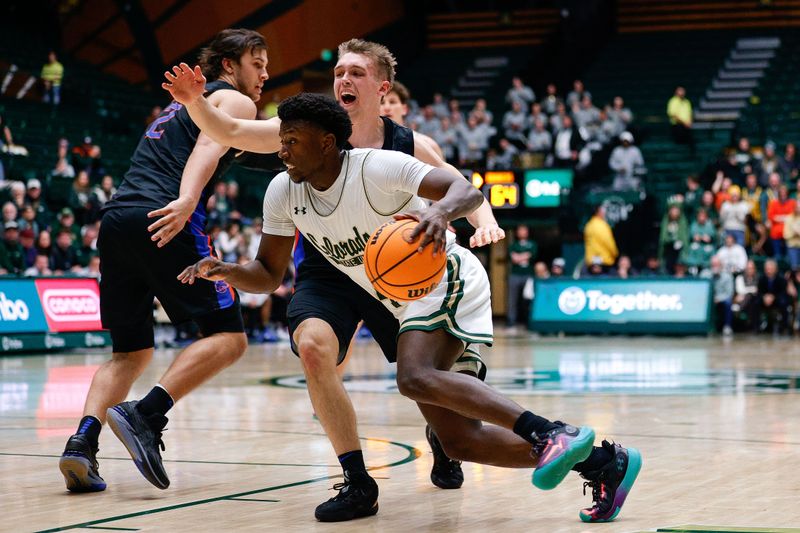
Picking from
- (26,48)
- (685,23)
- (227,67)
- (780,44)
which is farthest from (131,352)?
(685,23)

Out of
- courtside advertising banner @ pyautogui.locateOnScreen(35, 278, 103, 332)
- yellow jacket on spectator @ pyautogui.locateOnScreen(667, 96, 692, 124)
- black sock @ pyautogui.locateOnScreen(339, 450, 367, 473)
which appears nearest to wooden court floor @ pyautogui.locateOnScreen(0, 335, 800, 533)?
black sock @ pyautogui.locateOnScreen(339, 450, 367, 473)

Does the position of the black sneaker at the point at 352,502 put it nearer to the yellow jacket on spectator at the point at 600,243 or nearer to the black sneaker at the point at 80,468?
the black sneaker at the point at 80,468

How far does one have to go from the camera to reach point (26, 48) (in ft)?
87.4

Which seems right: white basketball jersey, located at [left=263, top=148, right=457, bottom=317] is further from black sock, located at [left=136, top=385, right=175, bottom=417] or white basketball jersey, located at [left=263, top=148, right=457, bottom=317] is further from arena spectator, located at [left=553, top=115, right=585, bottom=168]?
arena spectator, located at [left=553, top=115, right=585, bottom=168]

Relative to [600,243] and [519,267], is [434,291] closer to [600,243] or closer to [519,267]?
[600,243]

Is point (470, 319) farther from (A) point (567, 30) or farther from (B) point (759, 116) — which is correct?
(A) point (567, 30)

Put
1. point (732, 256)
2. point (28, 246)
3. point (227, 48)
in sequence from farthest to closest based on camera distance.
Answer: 1. point (732, 256)
2. point (28, 246)
3. point (227, 48)

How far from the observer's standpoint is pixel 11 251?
674 inches

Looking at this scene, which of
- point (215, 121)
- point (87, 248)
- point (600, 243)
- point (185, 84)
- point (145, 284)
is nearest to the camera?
point (185, 84)

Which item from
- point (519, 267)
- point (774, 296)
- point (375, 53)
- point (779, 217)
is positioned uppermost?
point (375, 53)

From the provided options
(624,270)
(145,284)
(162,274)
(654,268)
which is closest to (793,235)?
(654,268)

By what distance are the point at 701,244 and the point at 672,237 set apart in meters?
0.64

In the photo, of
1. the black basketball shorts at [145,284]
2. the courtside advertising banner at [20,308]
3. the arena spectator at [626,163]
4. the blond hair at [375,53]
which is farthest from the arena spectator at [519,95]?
the black basketball shorts at [145,284]

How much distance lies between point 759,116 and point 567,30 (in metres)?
7.45
